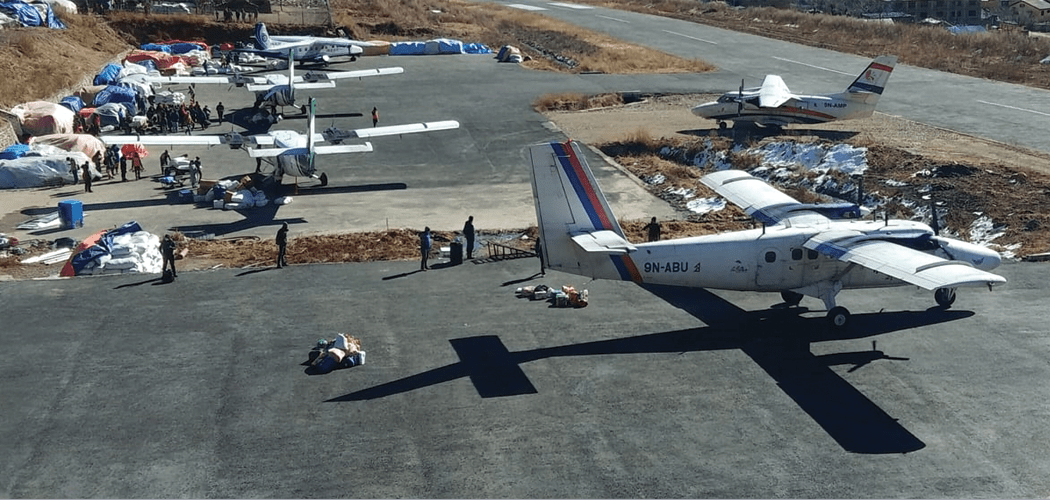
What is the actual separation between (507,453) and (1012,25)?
115118mm

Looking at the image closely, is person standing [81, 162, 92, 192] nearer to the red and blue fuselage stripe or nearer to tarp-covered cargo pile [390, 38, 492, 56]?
the red and blue fuselage stripe

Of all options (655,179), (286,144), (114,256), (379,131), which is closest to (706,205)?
(655,179)

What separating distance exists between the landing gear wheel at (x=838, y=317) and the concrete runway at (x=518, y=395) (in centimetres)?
32

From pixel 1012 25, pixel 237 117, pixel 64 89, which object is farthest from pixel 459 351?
pixel 1012 25

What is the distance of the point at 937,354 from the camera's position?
25938 millimetres

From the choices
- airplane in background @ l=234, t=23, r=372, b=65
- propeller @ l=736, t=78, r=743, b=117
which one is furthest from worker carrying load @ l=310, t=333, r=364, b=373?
airplane in background @ l=234, t=23, r=372, b=65

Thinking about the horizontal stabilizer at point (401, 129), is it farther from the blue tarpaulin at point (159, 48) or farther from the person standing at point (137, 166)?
the blue tarpaulin at point (159, 48)

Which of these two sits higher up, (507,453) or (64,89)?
(64,89)

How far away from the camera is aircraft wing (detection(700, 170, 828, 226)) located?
99.1ft

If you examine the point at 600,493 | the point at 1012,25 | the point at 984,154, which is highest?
the point at 1012,25

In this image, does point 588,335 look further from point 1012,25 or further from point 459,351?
point 1012,25

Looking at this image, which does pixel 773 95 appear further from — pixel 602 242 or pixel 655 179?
pixel 602 242

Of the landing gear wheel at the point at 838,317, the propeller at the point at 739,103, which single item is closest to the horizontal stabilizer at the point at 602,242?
the landing gear wheel at the point at 838,317

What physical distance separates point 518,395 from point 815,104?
38860 mm
